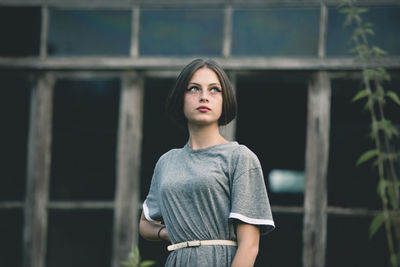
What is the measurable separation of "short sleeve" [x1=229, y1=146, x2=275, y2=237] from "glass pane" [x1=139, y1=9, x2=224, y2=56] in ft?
7.08

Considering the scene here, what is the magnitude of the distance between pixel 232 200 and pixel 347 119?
2.12 meters

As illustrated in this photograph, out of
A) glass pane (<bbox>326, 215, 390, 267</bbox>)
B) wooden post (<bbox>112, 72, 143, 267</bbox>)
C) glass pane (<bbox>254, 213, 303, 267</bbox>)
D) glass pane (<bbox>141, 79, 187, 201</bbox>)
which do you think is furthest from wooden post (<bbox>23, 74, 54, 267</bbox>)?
glass pane (<bbox>326, 215, 390, 267</bbox>)

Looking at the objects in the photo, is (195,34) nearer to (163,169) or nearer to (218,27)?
(218,27)

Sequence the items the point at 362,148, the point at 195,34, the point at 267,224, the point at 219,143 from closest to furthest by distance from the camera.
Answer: the point at 267,224 → the point at 219,143 → the point at 362,148 → the point at 195,34

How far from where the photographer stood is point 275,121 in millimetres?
4152

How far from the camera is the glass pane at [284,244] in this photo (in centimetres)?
407

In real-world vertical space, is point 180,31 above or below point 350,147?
above

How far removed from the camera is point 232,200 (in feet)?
7.22

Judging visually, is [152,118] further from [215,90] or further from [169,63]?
[215,90]

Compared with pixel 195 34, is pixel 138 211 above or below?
below

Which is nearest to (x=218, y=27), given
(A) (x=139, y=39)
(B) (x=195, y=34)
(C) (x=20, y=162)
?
(B) (x=195, y=34)

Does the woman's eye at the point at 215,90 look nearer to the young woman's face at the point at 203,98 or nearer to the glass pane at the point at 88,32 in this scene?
the young woman's face at the point at 203,98

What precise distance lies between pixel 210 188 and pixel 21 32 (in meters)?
2.74

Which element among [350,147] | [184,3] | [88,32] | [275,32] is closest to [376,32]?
[275,32]
